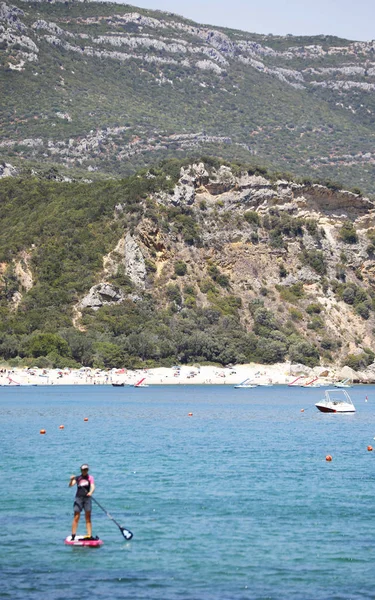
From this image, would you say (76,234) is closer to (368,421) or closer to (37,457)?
(368,421)

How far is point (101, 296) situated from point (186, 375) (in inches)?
581

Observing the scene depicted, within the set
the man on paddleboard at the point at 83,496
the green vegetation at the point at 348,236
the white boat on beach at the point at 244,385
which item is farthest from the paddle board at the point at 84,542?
the green vegetation at the point at 348,236

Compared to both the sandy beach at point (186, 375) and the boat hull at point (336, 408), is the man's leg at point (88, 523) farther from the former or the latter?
the sandy beach at point (186, 375)

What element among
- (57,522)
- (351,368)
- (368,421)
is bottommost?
(351,368)

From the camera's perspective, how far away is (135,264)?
12394cm

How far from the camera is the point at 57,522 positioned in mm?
26609

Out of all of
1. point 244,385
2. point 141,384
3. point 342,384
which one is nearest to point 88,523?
point 141,384

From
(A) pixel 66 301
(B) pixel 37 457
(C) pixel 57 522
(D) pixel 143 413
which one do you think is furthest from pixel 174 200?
→ (C) pixel 57 522

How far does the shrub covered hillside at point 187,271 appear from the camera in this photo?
388 feet

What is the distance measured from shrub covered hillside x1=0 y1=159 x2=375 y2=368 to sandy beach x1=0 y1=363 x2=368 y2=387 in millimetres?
1300

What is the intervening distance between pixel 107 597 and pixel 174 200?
11572cm

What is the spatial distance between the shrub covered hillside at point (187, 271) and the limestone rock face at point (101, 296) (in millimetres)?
140

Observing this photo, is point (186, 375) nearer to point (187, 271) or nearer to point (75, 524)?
point (187, 271)

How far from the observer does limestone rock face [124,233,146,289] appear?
406 ft
